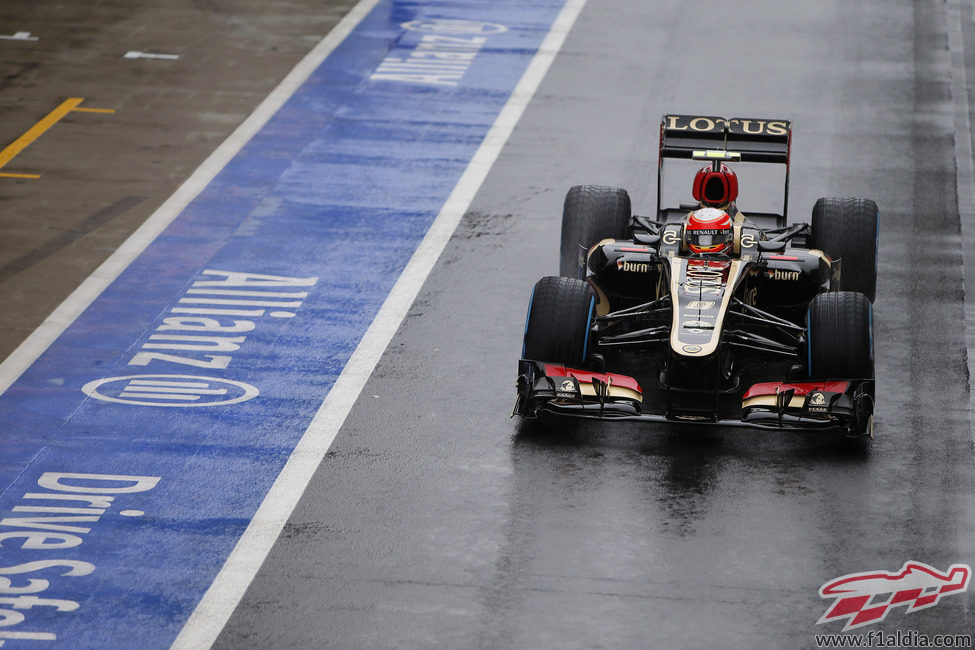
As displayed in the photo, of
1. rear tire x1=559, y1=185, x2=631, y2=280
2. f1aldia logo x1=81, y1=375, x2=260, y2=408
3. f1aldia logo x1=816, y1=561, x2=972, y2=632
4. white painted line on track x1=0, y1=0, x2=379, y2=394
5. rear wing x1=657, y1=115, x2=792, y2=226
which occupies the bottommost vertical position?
f1aldia logo x1=816, y1=561, x2=972, y2=632

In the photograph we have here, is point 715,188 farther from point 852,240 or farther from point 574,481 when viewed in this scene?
point 574,481

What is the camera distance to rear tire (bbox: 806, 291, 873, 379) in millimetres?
12242

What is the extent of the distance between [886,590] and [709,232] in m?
4.05

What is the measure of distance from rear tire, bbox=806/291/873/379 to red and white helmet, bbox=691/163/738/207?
2114mm

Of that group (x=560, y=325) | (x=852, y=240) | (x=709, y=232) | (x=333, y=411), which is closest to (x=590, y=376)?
(x=560, y=325)

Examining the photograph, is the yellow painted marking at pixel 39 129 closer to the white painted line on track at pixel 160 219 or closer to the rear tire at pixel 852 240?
the white painted line on track at pixel 160 219

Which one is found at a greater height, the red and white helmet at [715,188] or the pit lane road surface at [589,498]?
the red and white helmet at [715,188]

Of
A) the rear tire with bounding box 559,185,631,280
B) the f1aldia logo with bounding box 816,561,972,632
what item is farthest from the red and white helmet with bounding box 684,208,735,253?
the f1aldia logo with bounding box 816,561,972,632

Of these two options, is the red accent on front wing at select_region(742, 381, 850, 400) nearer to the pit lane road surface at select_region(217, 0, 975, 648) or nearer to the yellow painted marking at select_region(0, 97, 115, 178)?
the pit lane road surface at select_region(217, 0, 975, 648)

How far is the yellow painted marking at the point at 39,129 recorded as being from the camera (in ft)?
63.5

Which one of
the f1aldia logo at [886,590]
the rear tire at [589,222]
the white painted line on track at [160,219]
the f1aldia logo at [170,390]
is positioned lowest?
the f1aldia logo at [886,590]

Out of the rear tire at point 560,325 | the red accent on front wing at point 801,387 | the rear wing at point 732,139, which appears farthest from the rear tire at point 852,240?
the rear tire at point 560,325

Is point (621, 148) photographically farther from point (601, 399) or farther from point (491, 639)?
point (491, 639)

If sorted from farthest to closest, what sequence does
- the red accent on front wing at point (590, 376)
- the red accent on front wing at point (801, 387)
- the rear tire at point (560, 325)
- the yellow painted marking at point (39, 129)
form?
1. the yellow painted marking at point (39, 129)
2. the rear tire at point (560, 325)
3. the red accent on front wing at point (590, 376)
4. the red accent on front wing at point (801, 387)
